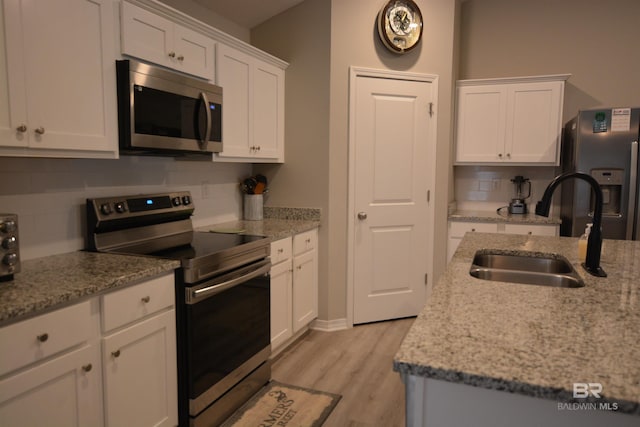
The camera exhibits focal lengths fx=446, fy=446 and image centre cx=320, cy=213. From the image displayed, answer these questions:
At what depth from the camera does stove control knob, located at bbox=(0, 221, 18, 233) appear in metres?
1.50

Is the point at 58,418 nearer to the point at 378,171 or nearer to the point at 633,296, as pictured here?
the point at 633,296

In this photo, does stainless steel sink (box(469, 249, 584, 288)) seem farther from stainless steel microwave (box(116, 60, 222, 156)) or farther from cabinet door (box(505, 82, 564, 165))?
cabinet door (box(505, 82, 564, 165))

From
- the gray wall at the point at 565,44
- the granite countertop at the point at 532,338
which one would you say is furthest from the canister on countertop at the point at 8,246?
the gray wall at the point at 565,44

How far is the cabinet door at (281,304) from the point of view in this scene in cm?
286

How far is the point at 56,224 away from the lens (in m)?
2.04

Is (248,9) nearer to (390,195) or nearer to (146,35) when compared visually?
(146,35)

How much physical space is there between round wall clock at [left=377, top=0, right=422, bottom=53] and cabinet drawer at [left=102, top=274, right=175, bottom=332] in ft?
8.26

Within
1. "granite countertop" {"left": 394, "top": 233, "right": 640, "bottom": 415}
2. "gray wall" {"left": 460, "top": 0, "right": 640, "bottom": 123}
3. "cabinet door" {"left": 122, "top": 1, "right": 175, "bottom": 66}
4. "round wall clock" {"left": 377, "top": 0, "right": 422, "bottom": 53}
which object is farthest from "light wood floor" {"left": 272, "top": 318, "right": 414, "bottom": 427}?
"gray wall" {"left": 460, "top": 0, "right": 640, "bottom": 123}

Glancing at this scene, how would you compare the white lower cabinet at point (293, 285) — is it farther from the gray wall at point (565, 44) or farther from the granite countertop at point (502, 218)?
the gray wall at point (565, 44)

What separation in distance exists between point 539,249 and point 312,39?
2230 mm

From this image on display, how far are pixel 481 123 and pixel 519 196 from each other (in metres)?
0.81

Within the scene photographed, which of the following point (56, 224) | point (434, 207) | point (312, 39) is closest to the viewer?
point (56, 224)

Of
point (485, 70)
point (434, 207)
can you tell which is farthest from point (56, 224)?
point (485, 70)

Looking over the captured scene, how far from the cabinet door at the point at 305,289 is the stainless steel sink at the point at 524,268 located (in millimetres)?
1419
